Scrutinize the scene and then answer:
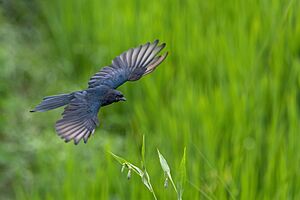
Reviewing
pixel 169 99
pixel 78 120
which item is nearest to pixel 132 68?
pixel 78 120

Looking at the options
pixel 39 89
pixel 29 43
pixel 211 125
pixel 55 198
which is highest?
pixel 29 43

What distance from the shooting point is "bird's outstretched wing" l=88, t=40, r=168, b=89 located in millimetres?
1536

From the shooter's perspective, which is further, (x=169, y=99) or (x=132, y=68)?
(x=169, y=99)

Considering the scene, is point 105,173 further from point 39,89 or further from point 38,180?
point 39,89

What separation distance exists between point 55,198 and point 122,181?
229 mm

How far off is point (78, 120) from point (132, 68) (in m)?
0.34

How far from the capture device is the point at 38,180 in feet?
8.70

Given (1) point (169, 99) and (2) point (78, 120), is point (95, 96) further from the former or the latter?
(1) point (169, 99)

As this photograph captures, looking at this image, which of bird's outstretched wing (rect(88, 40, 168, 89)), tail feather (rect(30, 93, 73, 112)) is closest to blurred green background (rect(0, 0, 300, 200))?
bird's outstretched wing (rect(88, 40, 168, 89))

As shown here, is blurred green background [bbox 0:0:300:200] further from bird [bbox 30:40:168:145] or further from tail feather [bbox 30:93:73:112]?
tail feather [bbox 30:93:73:112]

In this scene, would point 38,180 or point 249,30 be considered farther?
point 249,30

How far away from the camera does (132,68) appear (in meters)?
1.61

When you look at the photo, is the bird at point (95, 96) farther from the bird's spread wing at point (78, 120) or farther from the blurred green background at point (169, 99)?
the blurred green background at point (169, 99)

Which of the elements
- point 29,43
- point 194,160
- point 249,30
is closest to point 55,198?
point 194,160
